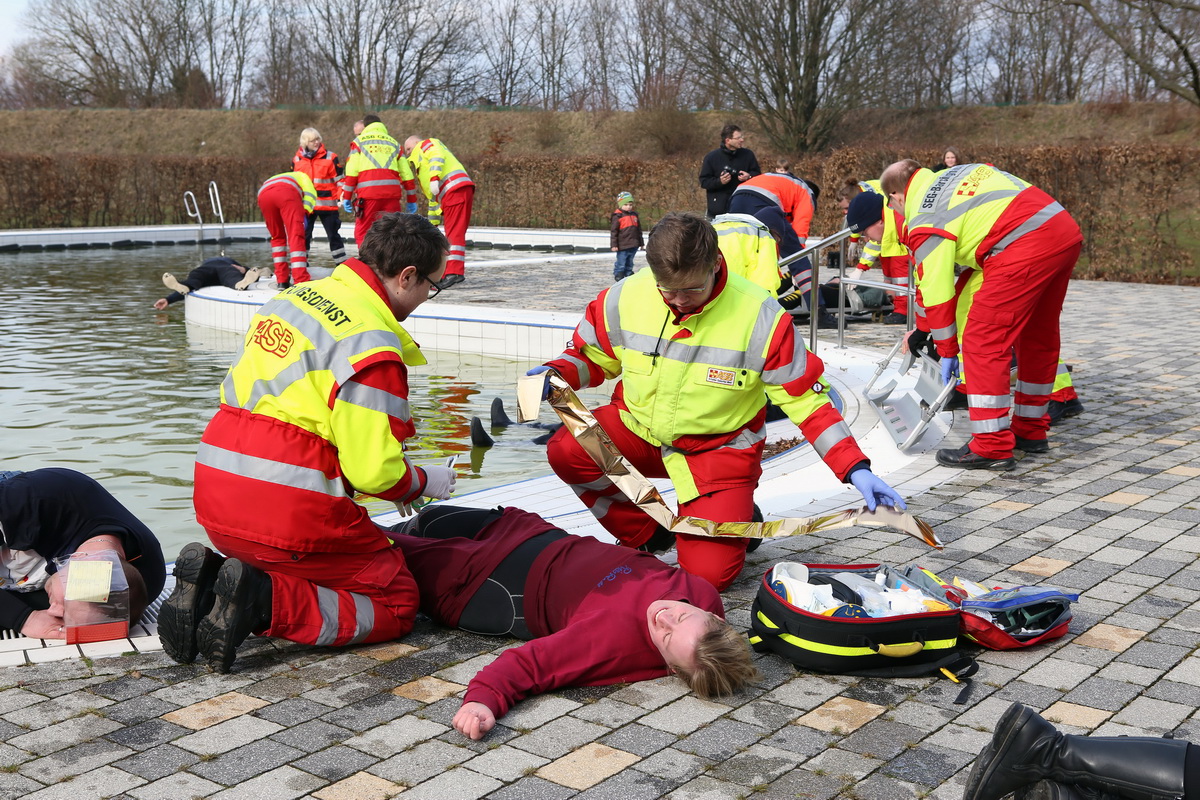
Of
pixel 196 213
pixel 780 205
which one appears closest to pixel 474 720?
pixel 780 205

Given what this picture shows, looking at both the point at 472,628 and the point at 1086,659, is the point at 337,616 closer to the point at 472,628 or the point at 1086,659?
the point at 472,628

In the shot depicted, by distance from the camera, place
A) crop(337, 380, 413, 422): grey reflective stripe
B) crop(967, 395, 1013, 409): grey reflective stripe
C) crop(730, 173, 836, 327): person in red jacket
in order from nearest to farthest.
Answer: crop(337, 380, 413, 422): grey reflective stripe, crop(967, 395, 1013, 409): grey reflective stripe, crop(730, 173, 836, 327): person in red jacket

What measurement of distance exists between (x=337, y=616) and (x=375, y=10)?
5422cm

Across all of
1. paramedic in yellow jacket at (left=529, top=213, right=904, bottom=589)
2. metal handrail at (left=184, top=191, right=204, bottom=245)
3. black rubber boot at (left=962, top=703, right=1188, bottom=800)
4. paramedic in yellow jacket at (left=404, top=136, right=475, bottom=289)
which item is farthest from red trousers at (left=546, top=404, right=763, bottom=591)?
metal handrail at (left=184, top=191, right=204, bottom=245)

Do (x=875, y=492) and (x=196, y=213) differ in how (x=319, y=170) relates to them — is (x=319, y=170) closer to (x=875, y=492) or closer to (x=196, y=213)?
(x=875, y=492)

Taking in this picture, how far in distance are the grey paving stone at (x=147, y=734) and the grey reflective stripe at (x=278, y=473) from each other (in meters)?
0.78

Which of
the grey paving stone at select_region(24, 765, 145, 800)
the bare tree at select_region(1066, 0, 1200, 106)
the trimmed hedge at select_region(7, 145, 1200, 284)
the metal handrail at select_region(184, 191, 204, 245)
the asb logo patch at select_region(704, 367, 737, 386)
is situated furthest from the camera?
the bare tree at select_region(1066, 0, 1200, 106)

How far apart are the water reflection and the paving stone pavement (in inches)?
77.4

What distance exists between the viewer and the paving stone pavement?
110 inches

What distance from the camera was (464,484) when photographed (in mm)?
6266

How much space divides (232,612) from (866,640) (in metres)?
1.94

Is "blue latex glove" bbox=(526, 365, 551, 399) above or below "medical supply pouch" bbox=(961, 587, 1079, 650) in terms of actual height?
above

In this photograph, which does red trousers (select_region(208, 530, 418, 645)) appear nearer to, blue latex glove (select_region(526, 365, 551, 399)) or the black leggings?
the black leggings

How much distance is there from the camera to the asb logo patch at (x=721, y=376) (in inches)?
163
